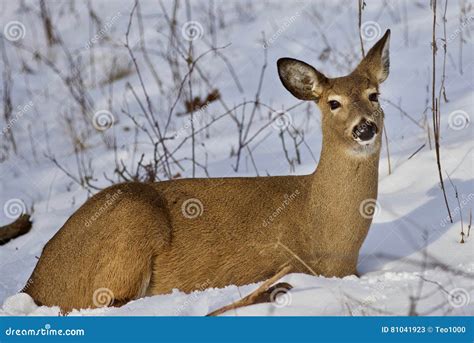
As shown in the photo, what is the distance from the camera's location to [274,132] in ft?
28.7

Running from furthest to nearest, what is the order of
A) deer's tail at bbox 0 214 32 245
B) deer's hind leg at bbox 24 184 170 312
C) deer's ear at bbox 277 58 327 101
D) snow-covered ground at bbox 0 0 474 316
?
deer's tail at bbox 0 214 32 245 < deer's ear at bbox 277 58 327 101 < deer's hind leg at bbox 24 184 170 312 < snow-covered ground at bbox 0 0 474 316

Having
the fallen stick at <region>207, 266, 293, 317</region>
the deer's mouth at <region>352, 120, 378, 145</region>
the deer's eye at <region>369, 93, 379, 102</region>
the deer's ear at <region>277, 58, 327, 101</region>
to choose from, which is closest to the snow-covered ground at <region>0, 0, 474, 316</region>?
the fallen stick at <region>207, 266, 293, 317</region>

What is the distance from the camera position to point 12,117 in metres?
10.6

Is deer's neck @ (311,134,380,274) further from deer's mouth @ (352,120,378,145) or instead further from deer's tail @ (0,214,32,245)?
deer's tail @ (0,214,32,245)

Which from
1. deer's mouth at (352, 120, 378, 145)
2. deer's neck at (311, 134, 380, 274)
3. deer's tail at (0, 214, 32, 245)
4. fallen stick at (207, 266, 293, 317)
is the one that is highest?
deer's mouth at (352, 120, 378, 145)

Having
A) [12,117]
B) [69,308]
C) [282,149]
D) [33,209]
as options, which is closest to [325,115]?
[69,308]

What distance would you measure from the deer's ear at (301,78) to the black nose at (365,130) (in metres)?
0.57

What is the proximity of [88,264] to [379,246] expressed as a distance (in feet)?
6.00

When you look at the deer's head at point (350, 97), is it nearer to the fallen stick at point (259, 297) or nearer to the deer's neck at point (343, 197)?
the deer's neck at point (343, 197)

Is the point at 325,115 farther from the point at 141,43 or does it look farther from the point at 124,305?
the point at 141,43

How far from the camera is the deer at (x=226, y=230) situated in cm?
575

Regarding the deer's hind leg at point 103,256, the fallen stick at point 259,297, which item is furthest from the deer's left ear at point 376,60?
the fallen stick at point 259,297

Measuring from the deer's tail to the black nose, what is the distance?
308 cm

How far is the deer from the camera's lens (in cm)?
575
